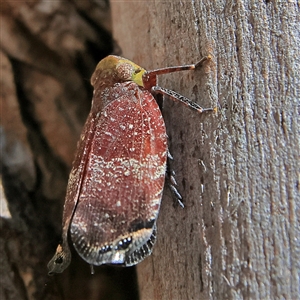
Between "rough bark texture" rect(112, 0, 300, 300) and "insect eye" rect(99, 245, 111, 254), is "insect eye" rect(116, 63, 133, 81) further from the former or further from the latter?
"insect eye" rect(99, 245, 111, 254)

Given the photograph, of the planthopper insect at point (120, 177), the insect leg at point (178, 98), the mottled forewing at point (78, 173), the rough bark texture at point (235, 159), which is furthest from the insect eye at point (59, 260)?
the insect leg at point (178, 98)

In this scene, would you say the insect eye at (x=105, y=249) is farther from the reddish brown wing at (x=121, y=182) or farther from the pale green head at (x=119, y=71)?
the pale green head at (x=119, y=71)

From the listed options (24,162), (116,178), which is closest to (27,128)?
(24,162)

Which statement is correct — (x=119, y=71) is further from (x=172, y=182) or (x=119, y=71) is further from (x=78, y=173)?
(x=172, y=182)

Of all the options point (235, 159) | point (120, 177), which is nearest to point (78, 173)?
point (120, 177)

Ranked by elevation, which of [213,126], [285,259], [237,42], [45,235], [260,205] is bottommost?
[45,235]

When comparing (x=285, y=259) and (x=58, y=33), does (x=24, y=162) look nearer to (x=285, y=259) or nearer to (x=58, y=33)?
(x=58, y=33)
